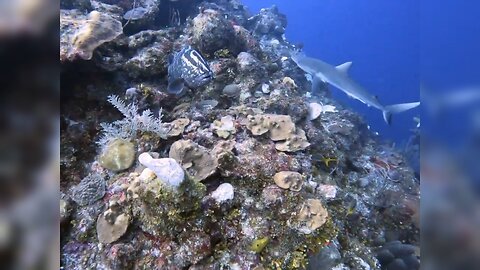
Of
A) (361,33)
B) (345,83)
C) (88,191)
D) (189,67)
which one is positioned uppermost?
(361,33)

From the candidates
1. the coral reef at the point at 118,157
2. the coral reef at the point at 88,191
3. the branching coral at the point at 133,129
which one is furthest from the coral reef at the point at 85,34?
the coral reef at the point at 88,191

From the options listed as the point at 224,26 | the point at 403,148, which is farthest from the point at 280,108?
the point at 403,148

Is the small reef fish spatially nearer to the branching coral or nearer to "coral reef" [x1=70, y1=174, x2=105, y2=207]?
the branching coral

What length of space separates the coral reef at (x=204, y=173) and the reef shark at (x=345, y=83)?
6.96 feet

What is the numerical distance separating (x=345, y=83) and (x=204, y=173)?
5925mm

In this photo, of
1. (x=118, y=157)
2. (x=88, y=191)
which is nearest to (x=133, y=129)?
(x=118, y=157)

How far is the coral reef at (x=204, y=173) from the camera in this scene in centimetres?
291

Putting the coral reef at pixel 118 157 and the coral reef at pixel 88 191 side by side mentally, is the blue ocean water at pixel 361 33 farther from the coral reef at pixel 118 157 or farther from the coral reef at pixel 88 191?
the coral reef at pixel 88 191

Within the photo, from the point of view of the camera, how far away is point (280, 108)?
5207mm

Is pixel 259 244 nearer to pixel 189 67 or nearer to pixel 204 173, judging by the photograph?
pixel 204 173

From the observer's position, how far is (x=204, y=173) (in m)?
3.29

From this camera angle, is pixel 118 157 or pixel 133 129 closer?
pixel 118 157

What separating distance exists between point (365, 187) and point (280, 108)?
182cm

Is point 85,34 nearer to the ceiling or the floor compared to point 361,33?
nearer to the floor
